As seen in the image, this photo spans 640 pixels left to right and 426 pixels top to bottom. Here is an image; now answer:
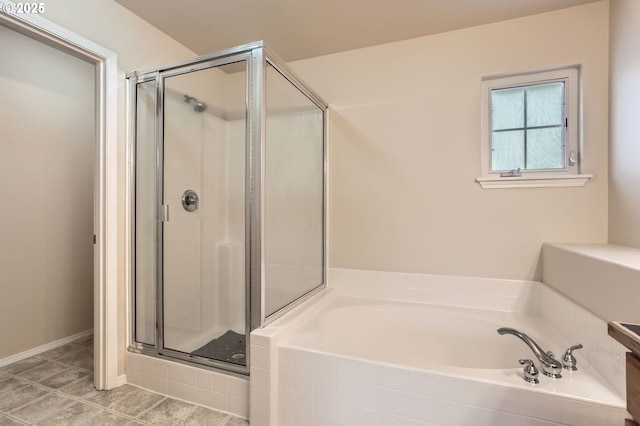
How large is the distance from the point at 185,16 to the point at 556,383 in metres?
2.85

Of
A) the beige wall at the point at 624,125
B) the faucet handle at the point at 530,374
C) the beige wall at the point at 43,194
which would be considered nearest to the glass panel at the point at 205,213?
the beige wall at the point at 43,194

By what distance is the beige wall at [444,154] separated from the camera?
187 cm

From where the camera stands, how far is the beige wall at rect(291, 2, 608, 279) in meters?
1.87

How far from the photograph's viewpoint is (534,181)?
1948 mm

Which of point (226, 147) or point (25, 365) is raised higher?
point (226, 147)

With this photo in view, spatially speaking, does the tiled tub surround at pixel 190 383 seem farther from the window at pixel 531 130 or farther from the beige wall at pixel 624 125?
the beige wall at pixel 624 125

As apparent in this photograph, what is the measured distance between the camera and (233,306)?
1987 millimetres

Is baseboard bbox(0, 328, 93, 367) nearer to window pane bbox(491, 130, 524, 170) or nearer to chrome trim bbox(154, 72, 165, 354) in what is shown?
chrome trim bbox(154, 72, 165, 354)

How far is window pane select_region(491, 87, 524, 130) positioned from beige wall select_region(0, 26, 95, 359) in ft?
11.0

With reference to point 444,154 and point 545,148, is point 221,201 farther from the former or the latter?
point 545,148

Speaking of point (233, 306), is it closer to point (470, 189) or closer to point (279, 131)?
point (279, 131)

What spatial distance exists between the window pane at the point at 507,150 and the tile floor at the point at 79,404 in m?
2.27

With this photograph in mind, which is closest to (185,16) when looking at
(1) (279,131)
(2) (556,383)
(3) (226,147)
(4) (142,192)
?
(3) (226,147)

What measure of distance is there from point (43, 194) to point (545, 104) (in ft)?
12.5
